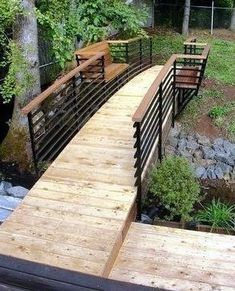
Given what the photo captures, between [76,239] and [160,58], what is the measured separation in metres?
9.05

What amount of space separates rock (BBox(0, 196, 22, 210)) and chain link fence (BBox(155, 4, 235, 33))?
42.2 feet

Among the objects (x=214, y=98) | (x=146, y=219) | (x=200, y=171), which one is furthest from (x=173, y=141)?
(x=146, y=219)

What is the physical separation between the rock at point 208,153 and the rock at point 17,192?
3.96 m

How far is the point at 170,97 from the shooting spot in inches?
267

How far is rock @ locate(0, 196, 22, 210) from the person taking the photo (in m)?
4.46

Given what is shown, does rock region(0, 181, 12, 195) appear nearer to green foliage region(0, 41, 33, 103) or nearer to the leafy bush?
green foliage region(0, 41, 33, 103)

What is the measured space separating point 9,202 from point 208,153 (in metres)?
4.40

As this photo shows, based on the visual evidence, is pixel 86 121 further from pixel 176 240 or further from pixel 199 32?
pixel 199 32

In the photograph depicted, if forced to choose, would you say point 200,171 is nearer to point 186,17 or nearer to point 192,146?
point 192,146

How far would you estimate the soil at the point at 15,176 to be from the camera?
541 centimetres

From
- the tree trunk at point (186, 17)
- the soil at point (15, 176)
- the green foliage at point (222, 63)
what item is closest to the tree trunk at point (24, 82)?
the soil at point (15, 176)

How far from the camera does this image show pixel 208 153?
7832 mm

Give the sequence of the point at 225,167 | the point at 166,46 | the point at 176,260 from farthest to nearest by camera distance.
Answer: the point at 166,46
the point at 225,167
the point at 176,260

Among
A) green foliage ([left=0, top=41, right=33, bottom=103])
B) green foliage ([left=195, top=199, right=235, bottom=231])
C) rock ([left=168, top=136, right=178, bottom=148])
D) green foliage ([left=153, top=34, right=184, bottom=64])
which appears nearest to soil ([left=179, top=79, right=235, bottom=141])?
rock ([left=168, top=136, right=178, bottom=148])
